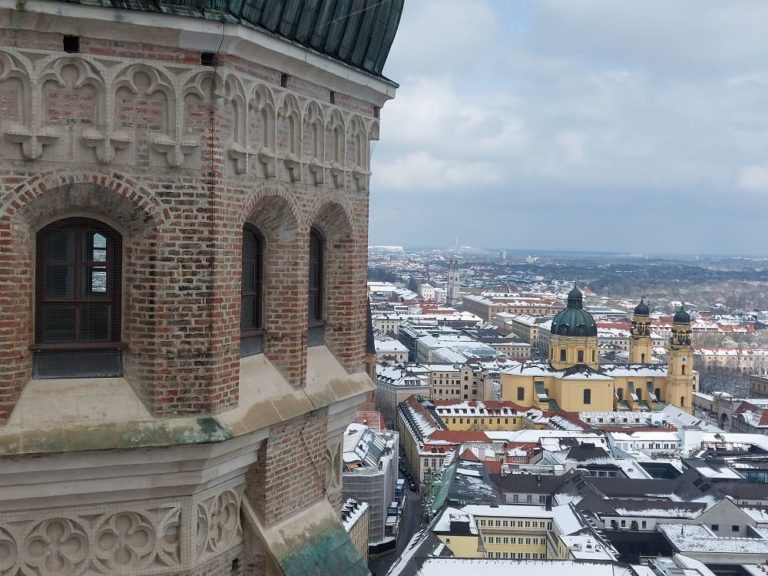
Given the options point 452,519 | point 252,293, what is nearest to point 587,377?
point 452,519

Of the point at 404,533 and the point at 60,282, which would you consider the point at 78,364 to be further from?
the point at 404,533

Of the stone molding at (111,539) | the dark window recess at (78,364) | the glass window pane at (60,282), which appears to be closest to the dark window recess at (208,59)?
the glass window pane at (60,282)

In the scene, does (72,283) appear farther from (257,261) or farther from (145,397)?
(257,261)

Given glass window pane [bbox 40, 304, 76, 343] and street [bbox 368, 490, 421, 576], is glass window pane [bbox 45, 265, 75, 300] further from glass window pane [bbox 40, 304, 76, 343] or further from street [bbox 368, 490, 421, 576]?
street [bbox 368, 490, 421, 576]

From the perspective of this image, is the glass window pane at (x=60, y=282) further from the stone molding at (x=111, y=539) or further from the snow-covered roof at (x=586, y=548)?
the snow-covered roof at (x=586, y=548)

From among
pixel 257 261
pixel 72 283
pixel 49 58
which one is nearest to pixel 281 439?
pixel 257 261

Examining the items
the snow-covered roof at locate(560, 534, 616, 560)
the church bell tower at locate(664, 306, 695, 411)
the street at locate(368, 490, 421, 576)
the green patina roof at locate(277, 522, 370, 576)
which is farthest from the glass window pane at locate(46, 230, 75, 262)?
the church bell tower at locate(664, 306, 695, 411)
